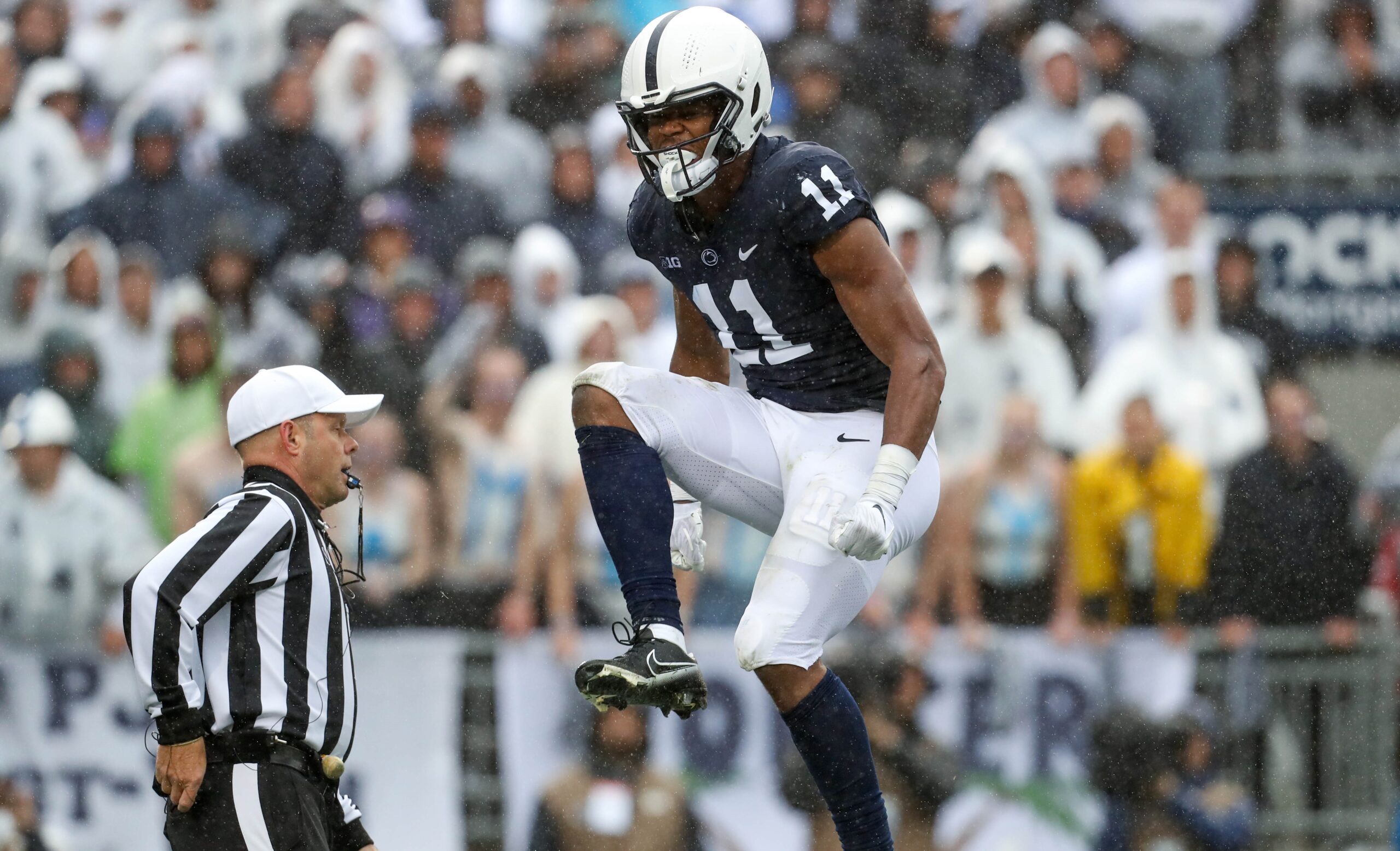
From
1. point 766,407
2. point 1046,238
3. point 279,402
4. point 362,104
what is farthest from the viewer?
point 362,104

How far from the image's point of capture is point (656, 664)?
447 centimetres

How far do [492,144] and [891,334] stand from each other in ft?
19.6

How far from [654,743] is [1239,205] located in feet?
14.4

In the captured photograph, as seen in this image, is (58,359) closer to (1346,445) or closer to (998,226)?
(998,226)

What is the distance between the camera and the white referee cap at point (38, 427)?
28.6 feet

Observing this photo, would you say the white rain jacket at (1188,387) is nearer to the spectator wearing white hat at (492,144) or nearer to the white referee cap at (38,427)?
the spectator wearing white hat at (492,144)

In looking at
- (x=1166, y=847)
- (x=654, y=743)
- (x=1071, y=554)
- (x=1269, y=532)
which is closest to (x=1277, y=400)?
(x=1269, y=532)

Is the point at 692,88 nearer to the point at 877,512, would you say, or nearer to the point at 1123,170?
the point at 877,512

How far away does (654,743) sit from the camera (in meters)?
8.54

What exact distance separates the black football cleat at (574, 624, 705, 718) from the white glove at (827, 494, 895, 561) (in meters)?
0.46

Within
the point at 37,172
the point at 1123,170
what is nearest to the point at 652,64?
the point at 1123,170

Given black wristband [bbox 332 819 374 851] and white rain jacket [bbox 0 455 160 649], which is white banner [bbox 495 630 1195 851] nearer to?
white rain jacket [bbox 0 455 160 649]

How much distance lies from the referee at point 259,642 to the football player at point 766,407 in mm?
725

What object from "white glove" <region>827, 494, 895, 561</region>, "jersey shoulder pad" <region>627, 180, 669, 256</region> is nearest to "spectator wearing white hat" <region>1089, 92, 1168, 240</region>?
"jersey shoulder pad" <region>627, 180, 669, 256</region>
